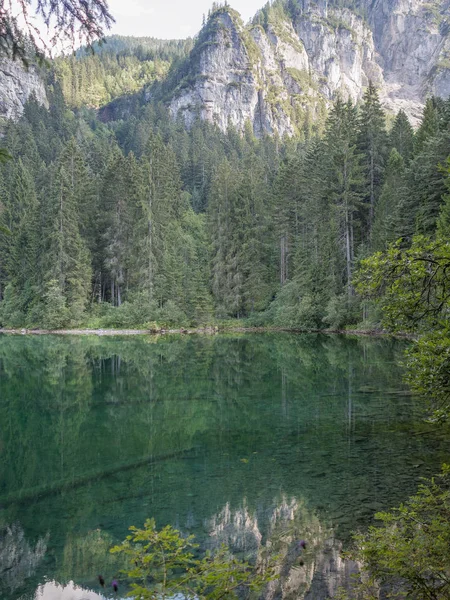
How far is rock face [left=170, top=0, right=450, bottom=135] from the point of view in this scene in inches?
5674

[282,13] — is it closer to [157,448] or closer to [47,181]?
[47,181]

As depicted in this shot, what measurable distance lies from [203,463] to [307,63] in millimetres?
189403

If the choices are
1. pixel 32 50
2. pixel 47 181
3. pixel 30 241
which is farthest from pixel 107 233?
pixel 32 50

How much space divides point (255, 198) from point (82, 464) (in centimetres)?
5213

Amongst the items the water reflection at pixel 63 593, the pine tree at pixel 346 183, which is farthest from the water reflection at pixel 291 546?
the pine tree at pixel 346 183

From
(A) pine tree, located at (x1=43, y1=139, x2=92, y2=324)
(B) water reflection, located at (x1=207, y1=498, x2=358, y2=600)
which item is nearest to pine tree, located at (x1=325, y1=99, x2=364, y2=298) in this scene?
(A) pine tree, located at (x1=43, y1=139, x2=92, y2=324)

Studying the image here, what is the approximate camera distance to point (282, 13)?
18275 cm

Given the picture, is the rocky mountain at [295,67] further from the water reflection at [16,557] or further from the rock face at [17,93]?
the water reflection at [16,557]

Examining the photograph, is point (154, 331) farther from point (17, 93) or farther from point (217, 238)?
point (17, 93)

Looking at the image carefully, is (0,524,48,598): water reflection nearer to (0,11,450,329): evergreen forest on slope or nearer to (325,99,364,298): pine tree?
(0,11,450,329): evergreen forest on slope

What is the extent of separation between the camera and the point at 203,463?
1084cm

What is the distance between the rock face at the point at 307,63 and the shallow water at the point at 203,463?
119845 millimetres

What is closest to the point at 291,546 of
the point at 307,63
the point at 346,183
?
the point at 346,183

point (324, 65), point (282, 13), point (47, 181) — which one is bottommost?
point (47, 181)
